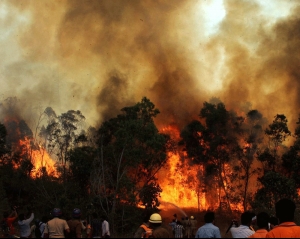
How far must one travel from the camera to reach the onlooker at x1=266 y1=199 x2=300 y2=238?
566cm

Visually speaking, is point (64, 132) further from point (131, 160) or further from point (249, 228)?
point (249, 228)

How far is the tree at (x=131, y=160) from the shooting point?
39.3m

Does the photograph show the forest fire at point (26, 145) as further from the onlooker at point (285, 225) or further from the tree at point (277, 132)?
the onlooker at point (285, 225)

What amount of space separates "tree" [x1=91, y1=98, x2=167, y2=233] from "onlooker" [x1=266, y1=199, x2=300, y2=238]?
105 ft

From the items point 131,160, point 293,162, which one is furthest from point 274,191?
point 131,160

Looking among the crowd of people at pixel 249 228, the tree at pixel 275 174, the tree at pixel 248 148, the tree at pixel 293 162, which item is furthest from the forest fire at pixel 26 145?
the crowd of people at pixel 249 228

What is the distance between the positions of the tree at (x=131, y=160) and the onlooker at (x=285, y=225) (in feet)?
105

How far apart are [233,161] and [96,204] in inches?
750

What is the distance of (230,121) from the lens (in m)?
50.4

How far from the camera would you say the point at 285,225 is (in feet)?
19.1

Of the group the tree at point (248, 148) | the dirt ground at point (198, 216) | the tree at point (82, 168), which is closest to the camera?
the dirt ground at point (198, 216)

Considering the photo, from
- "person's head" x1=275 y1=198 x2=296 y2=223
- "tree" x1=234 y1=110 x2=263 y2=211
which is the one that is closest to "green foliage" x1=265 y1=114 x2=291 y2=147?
"tree" x1=234 y1=110 x2=263 y2=211

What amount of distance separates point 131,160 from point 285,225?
3740 cm

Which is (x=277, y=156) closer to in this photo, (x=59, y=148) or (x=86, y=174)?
(x=86, y=174)
